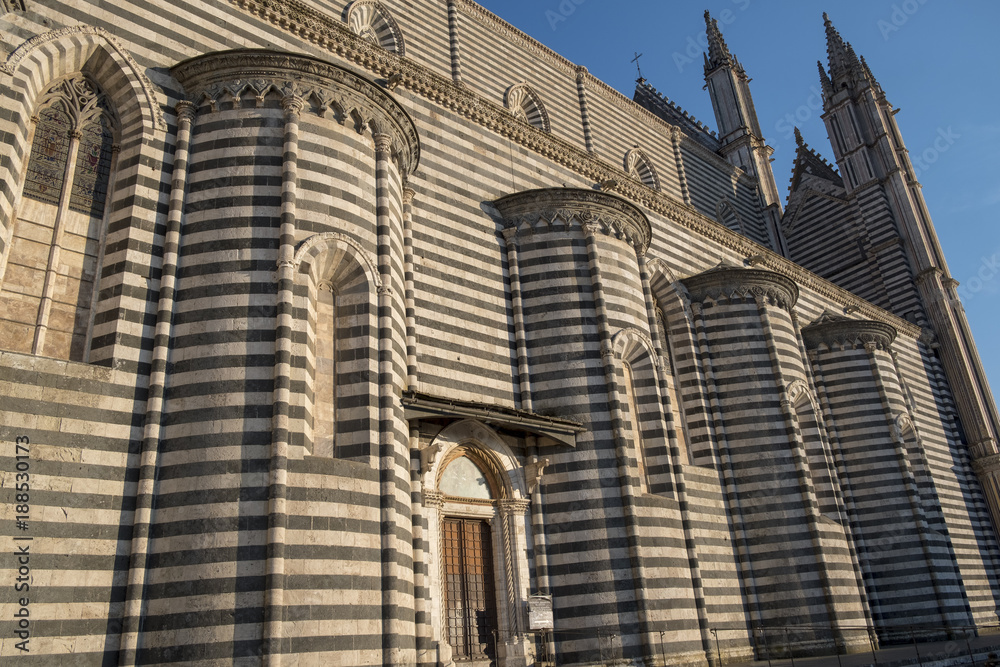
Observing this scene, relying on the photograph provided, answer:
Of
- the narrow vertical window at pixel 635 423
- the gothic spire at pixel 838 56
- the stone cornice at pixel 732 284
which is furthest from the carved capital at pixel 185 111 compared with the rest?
the gothic spire at pixel 838 56

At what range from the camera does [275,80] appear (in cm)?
1319

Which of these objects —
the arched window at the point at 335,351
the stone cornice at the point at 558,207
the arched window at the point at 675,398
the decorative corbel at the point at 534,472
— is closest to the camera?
the arched window at the point at 335,351

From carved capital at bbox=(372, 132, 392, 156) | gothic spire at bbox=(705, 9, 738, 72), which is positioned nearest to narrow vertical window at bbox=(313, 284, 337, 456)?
carved capital at bbox=(372, 132, 392, 156)

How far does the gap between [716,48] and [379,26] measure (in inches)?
844

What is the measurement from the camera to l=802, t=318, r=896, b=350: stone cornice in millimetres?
26328

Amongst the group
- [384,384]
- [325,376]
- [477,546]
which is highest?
[325,376]

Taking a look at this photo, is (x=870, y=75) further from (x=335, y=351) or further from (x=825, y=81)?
(x=335, y=351)

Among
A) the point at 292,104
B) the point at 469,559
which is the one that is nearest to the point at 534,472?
the point at 469,559

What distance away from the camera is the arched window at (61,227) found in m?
11.0

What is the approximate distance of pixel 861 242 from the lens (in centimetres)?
3525

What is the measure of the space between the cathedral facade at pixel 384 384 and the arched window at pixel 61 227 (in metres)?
0.04

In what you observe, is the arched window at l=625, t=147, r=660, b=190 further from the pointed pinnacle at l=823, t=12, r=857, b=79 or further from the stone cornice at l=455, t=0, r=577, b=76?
the pointed pinnacle at l=823, t=12, r=857, b=79

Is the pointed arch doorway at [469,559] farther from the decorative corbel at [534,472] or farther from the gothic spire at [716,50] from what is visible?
the gothic spire at [716,50]

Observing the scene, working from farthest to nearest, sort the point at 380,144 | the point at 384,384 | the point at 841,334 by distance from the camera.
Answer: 1. the point at 841,334
2. the point at 380,144
3. the point at 384,384
